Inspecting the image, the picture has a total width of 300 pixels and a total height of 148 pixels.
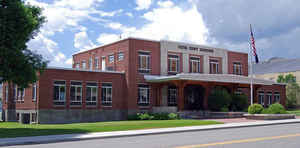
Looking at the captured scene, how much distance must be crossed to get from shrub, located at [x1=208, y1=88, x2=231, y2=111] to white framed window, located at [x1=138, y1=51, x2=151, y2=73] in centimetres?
794

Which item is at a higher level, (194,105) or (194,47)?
(194,47)

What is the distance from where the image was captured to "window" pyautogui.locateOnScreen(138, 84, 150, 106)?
39469mm

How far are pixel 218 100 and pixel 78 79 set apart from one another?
1567 centimetres

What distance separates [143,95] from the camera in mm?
39719

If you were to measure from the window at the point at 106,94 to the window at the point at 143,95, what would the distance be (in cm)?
328

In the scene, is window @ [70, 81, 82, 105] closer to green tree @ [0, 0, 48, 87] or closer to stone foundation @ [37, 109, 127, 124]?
stone foundation @ [37, 109, 127, 124]

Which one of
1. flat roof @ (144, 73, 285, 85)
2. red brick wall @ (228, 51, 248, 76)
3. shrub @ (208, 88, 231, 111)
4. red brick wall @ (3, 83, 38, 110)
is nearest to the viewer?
red brick wall @ (3, 83, 38, 110)

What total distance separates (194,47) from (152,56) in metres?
6.26

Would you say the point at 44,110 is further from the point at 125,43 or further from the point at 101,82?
the point at 125,43

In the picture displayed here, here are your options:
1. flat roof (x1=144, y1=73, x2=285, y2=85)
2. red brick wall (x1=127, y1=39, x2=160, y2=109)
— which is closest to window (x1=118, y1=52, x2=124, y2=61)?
red brick wall (x1=127, y1=39, x2=160, y2=109)

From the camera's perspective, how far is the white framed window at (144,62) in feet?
131

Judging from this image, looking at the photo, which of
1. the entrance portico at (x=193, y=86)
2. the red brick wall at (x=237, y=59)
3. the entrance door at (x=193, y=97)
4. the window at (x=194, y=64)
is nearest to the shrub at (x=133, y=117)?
the entrance portico at (x=193, y=86)

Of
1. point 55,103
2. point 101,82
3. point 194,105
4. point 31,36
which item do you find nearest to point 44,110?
point 55,103

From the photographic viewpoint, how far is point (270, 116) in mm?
31562
